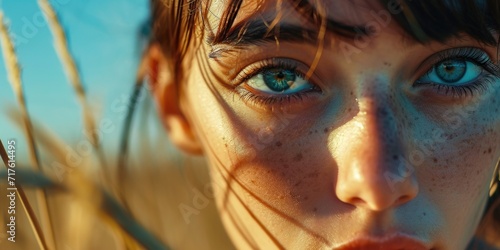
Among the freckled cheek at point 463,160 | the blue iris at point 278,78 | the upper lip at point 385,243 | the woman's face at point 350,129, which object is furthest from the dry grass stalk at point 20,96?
the freckled cheek at point 463,160

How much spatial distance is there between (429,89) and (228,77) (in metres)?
0.32

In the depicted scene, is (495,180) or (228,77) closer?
(228,77)

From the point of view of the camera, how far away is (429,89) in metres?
0.94

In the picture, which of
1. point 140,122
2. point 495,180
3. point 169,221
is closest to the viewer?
point 495,180

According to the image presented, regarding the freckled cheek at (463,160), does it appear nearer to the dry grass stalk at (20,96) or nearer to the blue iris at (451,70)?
the blue iris at (451,70)

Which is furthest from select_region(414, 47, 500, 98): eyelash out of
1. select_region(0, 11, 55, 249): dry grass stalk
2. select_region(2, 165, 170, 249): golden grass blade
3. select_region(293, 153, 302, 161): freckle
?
select_region(0, 11, 55, 249): dry grass stalk

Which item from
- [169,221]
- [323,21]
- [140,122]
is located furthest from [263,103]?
[169,221]

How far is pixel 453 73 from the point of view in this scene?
965 millimetres

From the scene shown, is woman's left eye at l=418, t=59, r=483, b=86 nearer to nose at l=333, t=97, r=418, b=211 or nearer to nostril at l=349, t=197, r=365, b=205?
nose at l=333, t=97, r=418, b=211

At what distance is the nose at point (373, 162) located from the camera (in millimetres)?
846

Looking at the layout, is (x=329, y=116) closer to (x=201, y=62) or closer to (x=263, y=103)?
(x=263, y=103)

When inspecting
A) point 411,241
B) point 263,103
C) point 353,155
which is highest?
point 263,103

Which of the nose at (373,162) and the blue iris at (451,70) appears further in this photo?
the blue iris at (451,70)

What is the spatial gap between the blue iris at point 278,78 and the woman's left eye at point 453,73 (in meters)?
0.20
